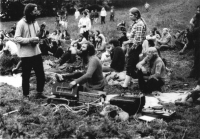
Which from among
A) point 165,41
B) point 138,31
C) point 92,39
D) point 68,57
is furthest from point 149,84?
point 92,39

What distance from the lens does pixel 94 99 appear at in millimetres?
5762

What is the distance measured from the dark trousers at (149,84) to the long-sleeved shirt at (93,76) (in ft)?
4.49

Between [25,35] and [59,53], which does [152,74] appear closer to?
[25,35]

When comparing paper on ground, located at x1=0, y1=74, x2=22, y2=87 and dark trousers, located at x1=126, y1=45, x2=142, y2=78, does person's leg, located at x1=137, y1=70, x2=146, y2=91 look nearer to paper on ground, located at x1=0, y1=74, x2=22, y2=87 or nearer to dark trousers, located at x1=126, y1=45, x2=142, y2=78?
dark trousers, located at x1=126, y1=45, x2=142, y2=78

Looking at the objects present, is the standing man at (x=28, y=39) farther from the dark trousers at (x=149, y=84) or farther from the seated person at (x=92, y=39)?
the seated person at (x=92, y=39)

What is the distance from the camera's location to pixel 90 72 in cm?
615

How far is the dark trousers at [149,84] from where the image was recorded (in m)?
7.37

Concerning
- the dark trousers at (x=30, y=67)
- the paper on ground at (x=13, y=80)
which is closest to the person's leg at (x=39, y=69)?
the dark trousers at (x=30, y=67)

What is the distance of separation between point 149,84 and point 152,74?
0.38 metres

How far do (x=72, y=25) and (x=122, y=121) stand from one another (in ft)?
58.9

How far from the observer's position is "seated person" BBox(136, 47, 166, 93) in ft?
24.2

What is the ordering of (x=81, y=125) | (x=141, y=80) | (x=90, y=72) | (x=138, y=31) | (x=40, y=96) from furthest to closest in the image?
(x=141, y=80)
(x=138, y=31)
(x=40, y=96)
(x=90, y=72)
(x=81, y=125)

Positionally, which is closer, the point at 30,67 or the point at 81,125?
the point at 81,125

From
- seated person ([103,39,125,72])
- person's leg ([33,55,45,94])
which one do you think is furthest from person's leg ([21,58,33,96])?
seated person ([103,39,125,72])
